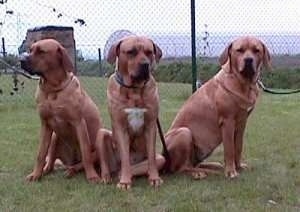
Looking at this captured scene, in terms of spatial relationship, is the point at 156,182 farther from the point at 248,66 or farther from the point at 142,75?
the point at 248,66

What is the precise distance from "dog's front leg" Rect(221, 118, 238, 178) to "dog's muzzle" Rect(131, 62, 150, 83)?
0.86m

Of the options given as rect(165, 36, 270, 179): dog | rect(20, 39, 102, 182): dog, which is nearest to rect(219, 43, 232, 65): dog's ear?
rect(165, 36, 270, 179): dog


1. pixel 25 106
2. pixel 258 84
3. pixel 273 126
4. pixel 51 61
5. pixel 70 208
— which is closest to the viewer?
pixel 70 208

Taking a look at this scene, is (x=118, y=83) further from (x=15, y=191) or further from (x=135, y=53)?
→ (x=15, y=191)

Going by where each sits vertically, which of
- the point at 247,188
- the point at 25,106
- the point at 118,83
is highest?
the point at 118,83

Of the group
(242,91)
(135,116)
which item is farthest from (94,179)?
(242,91)

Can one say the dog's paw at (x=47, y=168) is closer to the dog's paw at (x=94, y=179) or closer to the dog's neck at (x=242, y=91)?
the dog's paw at (x=94, y=179)

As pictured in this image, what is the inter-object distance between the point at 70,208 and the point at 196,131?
1.66m

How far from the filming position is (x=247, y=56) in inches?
225

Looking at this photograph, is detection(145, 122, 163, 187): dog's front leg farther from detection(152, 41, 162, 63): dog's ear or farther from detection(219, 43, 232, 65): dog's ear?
detection(219, 43, 232, 65): dog's ear

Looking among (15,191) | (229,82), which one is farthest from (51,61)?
(229,82)

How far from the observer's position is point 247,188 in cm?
532

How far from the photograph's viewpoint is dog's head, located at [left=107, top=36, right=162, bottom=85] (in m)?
5.43

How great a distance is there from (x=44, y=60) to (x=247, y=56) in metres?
1.74
